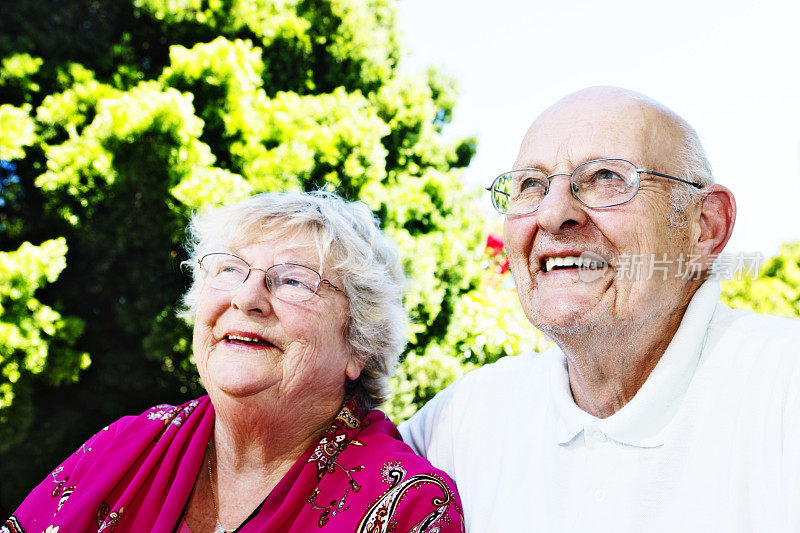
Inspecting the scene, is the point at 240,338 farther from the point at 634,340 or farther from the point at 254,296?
the point at 634,340

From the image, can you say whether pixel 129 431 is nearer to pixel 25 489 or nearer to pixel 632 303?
pixel 632 303

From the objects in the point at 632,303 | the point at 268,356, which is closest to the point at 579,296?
the point at 632,303

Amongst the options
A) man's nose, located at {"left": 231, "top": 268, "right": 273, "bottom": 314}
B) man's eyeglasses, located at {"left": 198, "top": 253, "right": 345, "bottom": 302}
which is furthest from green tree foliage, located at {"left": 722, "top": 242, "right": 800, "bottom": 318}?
man's nose, located at {"left": 231, "top": 268, "right": 273, "bottom": 314}

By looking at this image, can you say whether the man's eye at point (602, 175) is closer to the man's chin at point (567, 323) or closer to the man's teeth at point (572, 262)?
the man's teeth at point (572, 262)

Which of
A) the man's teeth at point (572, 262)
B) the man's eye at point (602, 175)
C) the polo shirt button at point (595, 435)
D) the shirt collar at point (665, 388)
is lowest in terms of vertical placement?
the polo shirt button at point (595, 435)

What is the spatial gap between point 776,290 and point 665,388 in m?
13.0

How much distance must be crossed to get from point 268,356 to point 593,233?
107cm

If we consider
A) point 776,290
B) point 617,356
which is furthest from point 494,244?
point 776,290

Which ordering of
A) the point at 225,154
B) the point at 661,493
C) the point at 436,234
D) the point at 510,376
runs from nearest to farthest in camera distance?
the point at 661,493, the point at 510,376, the point at 225,154, the point at 436,234

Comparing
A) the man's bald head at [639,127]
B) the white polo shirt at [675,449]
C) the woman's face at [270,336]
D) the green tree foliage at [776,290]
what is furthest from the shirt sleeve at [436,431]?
the green tree foliage at [776,290]

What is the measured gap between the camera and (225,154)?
6.29 meters

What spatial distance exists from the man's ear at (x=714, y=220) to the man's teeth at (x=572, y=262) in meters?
0.33

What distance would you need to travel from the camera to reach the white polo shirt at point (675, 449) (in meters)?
1.40

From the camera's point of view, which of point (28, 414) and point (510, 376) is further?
point (28, 414)
